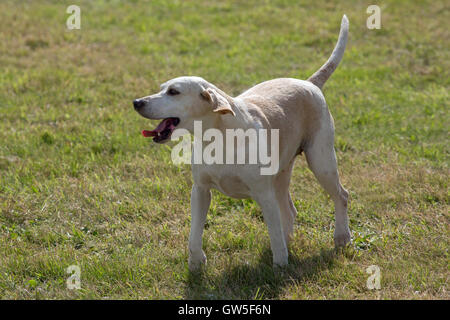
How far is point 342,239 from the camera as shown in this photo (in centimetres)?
545

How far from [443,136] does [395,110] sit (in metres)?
1.13

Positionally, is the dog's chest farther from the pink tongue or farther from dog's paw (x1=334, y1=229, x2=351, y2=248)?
dog's paw (x1=334, y1=229, x2=351, y2=248)

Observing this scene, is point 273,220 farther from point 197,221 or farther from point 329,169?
point 329,169

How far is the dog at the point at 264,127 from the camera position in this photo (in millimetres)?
4441

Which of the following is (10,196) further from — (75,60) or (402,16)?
(402,16)

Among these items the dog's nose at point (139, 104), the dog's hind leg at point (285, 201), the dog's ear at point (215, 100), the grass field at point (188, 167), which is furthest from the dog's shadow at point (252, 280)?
the dog's nose at point (139, 104)

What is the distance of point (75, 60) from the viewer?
11109 mm

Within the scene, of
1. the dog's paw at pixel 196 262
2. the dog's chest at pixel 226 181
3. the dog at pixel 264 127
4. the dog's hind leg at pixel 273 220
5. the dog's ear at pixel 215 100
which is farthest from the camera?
the dog's paw at pixel 196 262

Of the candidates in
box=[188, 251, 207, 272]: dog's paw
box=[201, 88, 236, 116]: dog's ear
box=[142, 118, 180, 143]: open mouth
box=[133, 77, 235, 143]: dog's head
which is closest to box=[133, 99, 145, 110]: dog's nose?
box=[133, 77, 235, 143]: dog's head


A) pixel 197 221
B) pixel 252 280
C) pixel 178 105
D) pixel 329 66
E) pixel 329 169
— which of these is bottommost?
pixel 252 280

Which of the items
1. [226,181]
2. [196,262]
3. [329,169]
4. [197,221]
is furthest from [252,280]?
[329,169]

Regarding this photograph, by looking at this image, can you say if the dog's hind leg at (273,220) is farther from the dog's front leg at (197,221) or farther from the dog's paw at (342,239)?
the dog's paw at (342,239)

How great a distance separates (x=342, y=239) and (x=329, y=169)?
68 cm

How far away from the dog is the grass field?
0.34 m
